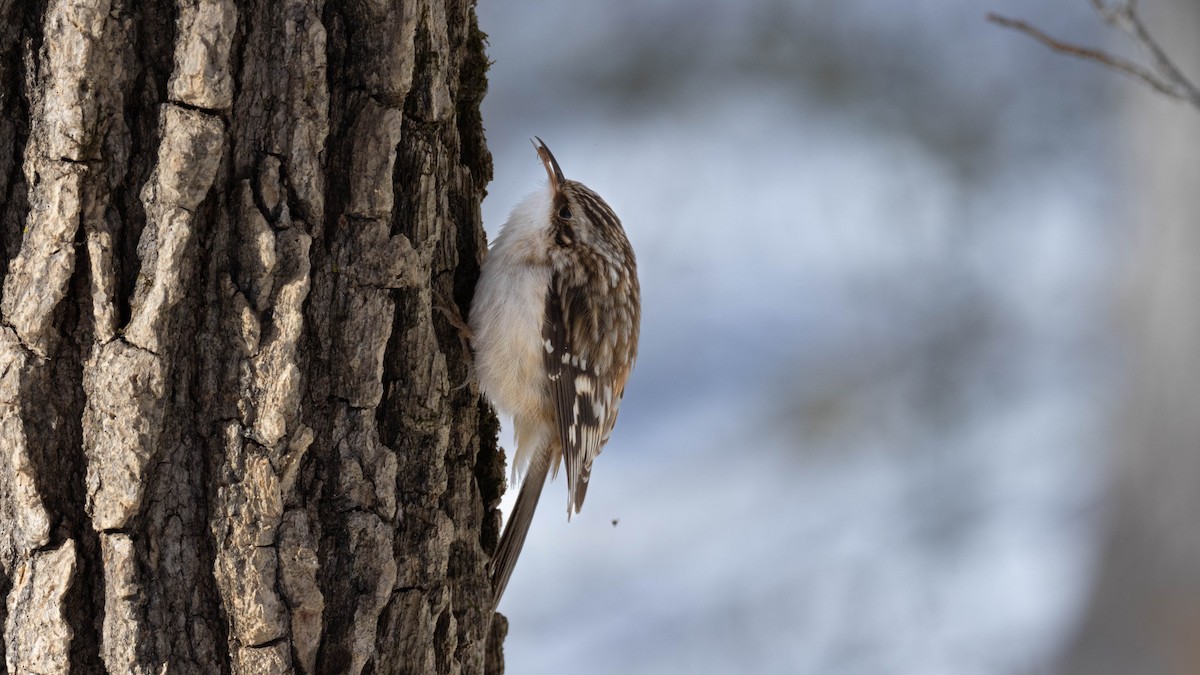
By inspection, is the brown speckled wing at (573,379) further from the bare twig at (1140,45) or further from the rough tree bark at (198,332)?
the bare twig at (1140,45)

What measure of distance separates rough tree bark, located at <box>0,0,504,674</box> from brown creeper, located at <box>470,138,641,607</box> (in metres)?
0.94

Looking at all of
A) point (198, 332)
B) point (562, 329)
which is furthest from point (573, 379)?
point (198, 332)

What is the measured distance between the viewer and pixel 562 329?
3.03 meters

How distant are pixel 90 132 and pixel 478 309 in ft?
3.51

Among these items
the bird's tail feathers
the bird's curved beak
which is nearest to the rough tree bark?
the bird's tail feathers

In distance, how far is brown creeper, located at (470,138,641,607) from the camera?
111 inches

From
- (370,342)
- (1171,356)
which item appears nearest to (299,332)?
(370,342)

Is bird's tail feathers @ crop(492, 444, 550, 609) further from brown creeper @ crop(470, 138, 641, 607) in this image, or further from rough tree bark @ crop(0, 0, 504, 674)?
rough tree bark @ crop(0, 0, 504, 674)

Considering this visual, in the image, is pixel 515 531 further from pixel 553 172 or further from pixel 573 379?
pixel 553 172

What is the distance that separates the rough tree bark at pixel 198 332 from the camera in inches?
62.2

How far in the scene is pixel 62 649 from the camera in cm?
158

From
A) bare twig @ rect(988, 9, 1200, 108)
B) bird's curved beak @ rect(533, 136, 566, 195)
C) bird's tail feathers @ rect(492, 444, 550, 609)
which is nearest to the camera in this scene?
bare twig @ rect(988, 9, 1200, 108)

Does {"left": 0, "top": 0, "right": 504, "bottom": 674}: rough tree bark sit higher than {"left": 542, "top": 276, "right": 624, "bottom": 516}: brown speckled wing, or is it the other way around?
{"left": 542, "top": 276, "right": 624, "bottom": 516}: brown speckled wing

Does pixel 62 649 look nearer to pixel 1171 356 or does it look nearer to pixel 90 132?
pixel 90 132
